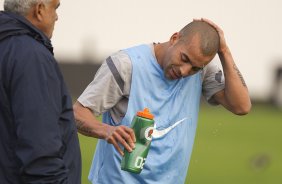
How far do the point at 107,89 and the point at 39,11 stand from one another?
1.16m

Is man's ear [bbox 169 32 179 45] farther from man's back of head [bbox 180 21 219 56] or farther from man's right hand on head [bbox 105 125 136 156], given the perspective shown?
man's right hand on head [bbox 105 125 136 156]

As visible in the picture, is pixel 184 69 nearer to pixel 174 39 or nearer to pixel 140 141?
pixel 174 39

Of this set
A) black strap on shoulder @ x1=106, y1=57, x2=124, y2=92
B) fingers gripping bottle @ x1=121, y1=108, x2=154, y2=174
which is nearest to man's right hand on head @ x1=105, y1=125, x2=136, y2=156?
fingers gripping bottle @ x1=121, y1=108, x2=154, y2=174

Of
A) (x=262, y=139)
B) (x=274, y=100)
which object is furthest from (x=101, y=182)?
(x=274, y=100)

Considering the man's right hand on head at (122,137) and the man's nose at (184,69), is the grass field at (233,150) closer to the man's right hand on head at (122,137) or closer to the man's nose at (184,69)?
the man's nose at (184,69)

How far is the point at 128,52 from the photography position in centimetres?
635

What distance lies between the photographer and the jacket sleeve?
4898 millimetres

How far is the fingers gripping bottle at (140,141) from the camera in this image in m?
5.92

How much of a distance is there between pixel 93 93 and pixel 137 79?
0.84 feet

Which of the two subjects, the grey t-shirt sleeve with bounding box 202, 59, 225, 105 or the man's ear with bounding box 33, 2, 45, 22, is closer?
the man's ear with bounding box 33, 2, 45, 22

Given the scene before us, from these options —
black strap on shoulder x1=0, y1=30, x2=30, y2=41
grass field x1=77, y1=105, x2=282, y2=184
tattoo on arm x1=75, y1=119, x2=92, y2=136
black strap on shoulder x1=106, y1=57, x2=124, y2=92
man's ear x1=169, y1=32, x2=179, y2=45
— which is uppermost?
black strap on shoulder x1=0, y1=30, x2=30, y2=41

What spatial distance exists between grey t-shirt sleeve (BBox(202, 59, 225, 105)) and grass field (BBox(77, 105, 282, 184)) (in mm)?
5464

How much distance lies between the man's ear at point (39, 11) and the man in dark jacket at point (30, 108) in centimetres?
7

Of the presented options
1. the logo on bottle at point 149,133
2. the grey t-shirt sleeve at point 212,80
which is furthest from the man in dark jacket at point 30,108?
the grey t-shirt sleeve at point 212,80
